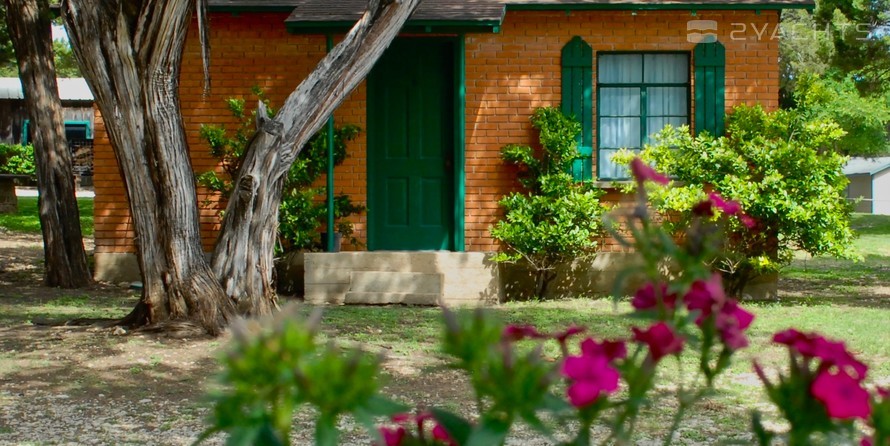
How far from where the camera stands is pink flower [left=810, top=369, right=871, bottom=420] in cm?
134

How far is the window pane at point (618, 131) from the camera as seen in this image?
13.3 metres

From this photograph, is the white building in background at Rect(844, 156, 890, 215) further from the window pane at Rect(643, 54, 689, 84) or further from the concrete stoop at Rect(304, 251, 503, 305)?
the concrete stoop at Rect(304, 251, 503, 305)

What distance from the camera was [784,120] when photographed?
12.3 m

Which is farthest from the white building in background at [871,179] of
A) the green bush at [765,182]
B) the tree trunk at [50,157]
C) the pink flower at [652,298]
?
the pink flower at [652,298]

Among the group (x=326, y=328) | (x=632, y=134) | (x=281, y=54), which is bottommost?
(x=326, y=328)

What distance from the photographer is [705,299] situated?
1.70 m

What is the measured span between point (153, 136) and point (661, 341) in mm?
8200

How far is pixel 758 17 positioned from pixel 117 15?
7891mm

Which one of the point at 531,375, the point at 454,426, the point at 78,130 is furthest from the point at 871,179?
the point at 531,375

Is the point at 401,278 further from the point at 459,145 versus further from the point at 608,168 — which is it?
the point at 608,168

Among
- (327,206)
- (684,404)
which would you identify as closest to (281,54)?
(327,206)

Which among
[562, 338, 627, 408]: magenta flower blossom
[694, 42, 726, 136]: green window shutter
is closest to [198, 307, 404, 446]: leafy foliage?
[562, 338, 627, 408]: magenta flower blossom

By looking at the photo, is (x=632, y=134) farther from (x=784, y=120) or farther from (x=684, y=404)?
(x=684, y=404)

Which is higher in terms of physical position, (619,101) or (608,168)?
(619,101)
